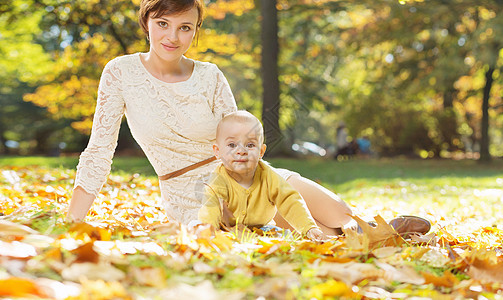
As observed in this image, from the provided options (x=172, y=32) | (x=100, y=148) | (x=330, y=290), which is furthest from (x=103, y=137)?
(x=330, y=290)

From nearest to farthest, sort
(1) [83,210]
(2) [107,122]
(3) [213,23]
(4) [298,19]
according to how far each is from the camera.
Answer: (1) [83,210]
(2) [107,122]
(3) [213,23]
(4) [298,19]

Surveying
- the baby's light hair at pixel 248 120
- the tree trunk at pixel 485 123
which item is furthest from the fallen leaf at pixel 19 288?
the tree trunk at pixel 485 123

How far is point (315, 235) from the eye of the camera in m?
2.57

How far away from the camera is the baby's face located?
2660 millimetres

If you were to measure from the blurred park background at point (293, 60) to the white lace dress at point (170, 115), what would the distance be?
156 inches

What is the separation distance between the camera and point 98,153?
2.83 meters

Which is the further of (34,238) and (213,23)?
(213,23)

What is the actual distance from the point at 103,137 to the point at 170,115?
43cm

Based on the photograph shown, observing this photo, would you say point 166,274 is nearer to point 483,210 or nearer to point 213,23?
point 483,210

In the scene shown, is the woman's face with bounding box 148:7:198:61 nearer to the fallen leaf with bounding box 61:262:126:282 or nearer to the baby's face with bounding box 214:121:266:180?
the baby's face with bounding box 214:121:266:180

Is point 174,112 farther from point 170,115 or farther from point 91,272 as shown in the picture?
point 91,272

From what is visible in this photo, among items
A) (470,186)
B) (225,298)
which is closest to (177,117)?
(225,298)

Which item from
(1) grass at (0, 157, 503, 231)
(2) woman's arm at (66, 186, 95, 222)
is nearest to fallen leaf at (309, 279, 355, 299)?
(2) woman's arm at (66, 186, 95, 222)

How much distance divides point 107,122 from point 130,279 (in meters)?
1.53
